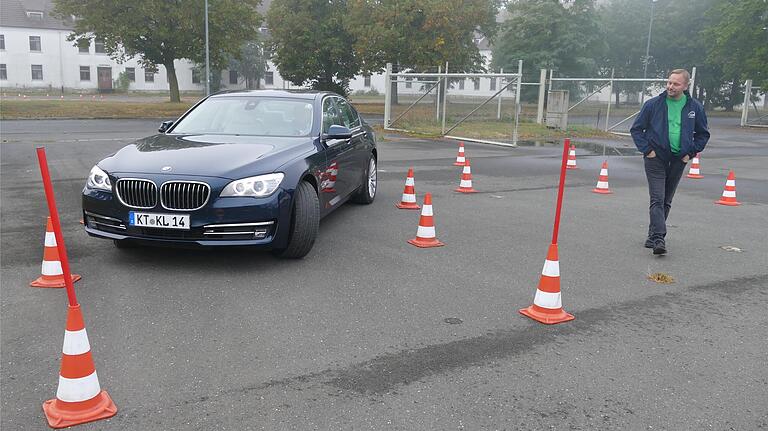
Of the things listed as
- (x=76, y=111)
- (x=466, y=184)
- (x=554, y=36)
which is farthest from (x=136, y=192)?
(x=554, y=36)

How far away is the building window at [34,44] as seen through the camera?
64438 millimetres

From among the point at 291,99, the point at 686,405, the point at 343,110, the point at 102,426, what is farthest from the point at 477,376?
the point at 343,110

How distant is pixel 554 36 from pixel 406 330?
44599mm

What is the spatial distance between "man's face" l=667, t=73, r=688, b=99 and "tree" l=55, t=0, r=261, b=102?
32.8m

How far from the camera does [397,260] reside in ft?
19.9

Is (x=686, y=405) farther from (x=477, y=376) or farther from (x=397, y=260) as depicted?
(x=397, y=260)

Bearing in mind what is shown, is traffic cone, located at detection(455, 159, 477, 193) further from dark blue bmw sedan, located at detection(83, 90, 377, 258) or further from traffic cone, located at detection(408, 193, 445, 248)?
dark blue bmw sedan, located at detection(83, 90, 377, 258)

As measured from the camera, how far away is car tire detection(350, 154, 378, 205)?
8766 mm

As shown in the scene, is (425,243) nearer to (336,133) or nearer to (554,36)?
(336,133)

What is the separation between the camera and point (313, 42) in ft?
138

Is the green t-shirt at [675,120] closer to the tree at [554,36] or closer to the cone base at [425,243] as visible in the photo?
the cone base at [425,243]

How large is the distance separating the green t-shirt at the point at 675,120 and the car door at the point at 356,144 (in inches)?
145

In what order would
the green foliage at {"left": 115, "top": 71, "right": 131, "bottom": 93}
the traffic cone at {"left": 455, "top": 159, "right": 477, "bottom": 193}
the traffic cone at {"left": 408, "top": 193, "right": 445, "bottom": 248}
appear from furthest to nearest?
the green foliage at {"left": 115, "top": 71, "right": 131, "bottom": 93}, the traffic cone at {"left": 455, "top": 159, "right": 477, "bottom": 193}, the traffic cone at {"left": 408, "top": 193, "right": 445, "bottom": 248}

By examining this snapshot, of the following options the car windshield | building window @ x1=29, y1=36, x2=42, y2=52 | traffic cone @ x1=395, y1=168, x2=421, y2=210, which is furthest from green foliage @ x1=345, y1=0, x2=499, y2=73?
building window @ x1=29, y1=36, x2=42, y2=52
